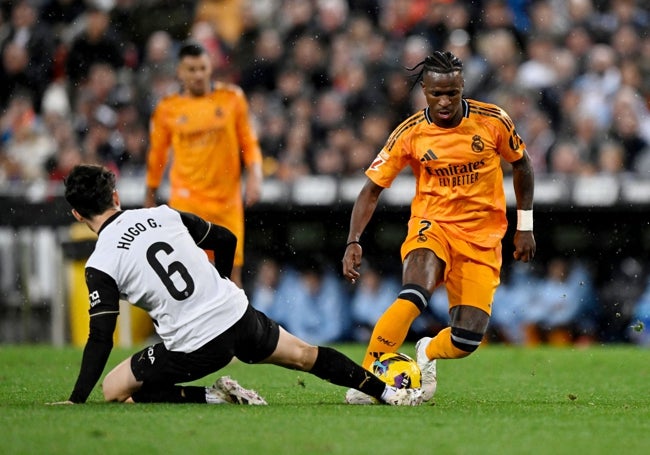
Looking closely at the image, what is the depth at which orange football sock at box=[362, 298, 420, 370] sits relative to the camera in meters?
7.62

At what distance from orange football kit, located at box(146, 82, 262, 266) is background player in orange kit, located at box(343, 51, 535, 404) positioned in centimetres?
289

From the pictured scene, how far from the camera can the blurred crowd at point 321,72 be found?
1455 centimetres

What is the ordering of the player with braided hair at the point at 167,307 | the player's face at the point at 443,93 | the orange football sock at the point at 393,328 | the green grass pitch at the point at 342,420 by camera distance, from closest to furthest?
1. the green grass pitch at the point at 342,420
2. the player with braided hair at the point at 167,307
3. the orange football sock at the point at 393,328
4. the player's face at the point at 443,93

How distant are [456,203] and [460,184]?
120 millimetres

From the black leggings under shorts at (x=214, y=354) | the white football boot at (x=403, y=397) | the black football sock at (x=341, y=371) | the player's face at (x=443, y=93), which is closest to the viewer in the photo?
the black leggings under shorts at (x=214, y=354)

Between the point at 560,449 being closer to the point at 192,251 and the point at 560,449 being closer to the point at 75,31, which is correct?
the point at 192,251

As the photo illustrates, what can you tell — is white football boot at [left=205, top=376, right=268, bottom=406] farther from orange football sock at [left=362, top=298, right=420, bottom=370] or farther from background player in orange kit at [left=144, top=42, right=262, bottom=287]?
background player in orange kit at [left=144, top=42, right=262, bottom=287]

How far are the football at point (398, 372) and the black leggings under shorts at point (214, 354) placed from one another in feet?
2.29

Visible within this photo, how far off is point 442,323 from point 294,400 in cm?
607

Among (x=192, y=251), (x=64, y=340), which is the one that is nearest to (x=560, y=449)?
(x=192, y=251)

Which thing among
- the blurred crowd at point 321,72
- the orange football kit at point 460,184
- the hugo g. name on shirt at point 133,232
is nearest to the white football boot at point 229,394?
the hugo g. name on shirt at point 133,232

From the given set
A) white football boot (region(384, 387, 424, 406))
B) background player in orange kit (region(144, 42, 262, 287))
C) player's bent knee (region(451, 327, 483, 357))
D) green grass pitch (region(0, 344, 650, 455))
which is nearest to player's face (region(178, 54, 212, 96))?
background player in orange kit (region(144, 42, 262, 287))

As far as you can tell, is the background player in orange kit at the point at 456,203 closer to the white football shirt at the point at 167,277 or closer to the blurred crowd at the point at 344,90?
the white football shirt at the point at 167,277

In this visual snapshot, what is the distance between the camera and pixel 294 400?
790 cm
